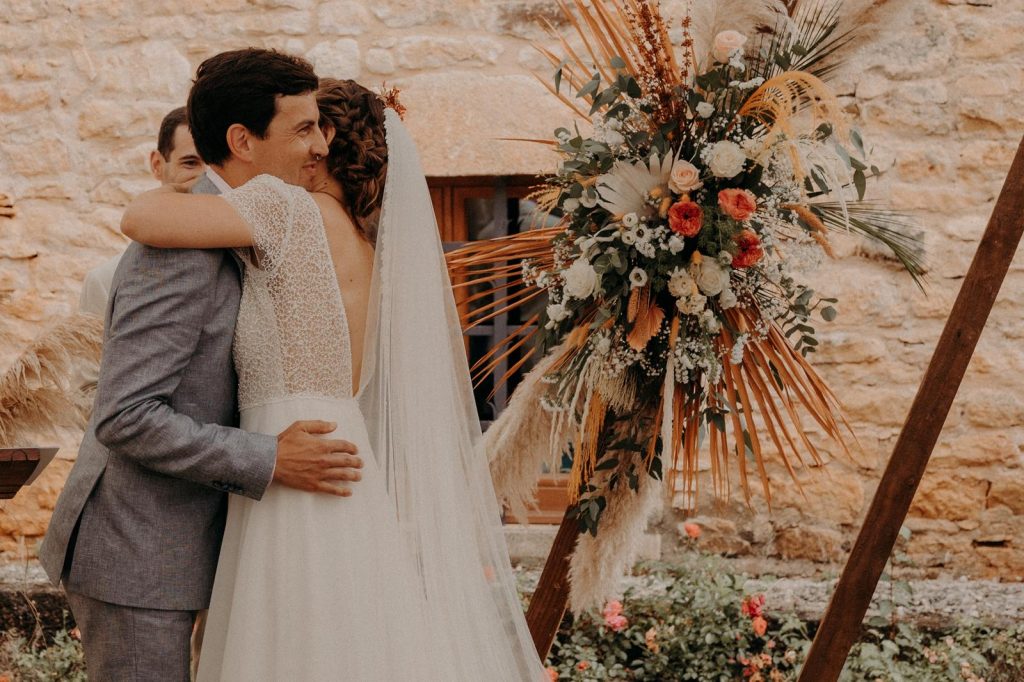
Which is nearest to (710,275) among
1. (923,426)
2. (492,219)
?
(923,426)

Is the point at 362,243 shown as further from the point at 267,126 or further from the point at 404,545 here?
the point at 404,545

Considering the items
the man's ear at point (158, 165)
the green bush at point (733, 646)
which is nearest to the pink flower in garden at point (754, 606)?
the green bush at point (733, 646)

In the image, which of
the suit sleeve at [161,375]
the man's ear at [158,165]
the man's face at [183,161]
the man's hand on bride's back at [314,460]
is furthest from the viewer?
the man's ear at [158,165]

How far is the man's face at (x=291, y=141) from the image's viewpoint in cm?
206

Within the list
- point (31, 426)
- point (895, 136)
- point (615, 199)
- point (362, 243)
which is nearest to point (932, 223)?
point (895, 136)

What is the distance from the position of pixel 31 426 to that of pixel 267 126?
3.14 feet

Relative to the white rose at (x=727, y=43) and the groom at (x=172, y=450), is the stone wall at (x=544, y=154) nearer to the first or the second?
the white rose at (x=727, y=43)

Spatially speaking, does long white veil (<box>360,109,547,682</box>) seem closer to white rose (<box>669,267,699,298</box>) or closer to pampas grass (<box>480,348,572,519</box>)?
pampas grass (<box>480,348,572,519</box>)

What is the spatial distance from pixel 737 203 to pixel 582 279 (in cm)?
38

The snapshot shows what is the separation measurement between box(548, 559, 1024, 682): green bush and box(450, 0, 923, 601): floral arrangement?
148cm

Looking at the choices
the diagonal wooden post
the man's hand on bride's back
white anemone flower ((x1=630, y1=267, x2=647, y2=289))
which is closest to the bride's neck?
the man's hand on bride's back

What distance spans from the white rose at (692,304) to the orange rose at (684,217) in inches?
5.5

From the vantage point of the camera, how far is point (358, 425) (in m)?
2.12

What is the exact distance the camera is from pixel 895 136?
4.17 meters
